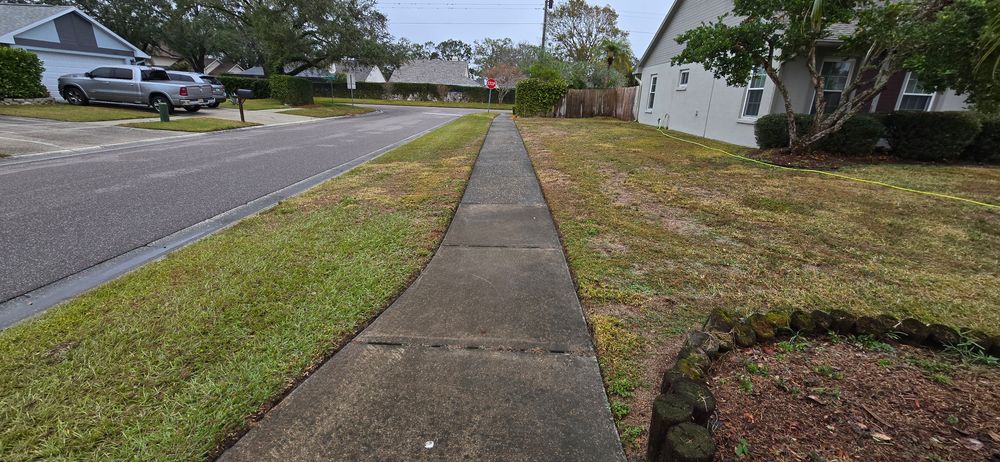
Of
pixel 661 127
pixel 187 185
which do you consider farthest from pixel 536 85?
pixel 187 185

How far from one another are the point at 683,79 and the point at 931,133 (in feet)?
28.8

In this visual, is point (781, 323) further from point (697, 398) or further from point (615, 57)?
point (615, 57)

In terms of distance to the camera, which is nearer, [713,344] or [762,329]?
[713,344]

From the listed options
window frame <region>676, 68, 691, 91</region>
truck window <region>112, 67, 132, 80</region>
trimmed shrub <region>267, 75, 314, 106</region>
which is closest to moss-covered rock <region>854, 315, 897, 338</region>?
window frame <region>676, 68, 691, 91</region>

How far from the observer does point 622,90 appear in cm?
2380

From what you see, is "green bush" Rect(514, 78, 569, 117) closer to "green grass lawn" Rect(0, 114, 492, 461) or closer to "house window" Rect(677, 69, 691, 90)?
"house window" Rect(677, 69, 691, 90)

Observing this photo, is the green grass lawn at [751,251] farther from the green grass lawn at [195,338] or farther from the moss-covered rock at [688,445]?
the green grass lawn at [195,338]

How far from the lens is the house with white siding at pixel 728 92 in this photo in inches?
432

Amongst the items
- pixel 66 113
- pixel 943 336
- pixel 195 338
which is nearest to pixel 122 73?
pixel 66 113

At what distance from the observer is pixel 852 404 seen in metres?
1.90

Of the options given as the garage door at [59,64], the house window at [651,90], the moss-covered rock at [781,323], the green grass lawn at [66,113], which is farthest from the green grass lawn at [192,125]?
the house window at [651,90]

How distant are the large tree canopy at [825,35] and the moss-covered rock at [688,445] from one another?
7.87m

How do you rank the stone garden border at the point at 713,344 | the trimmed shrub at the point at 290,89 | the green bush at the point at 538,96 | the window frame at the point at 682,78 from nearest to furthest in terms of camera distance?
the stone garden border at the point at 713,344, the window frame at the point at 682,78, the green bush at the point at 538,96, the trimmed shrub at the point at 290,89

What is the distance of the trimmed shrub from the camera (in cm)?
2653
